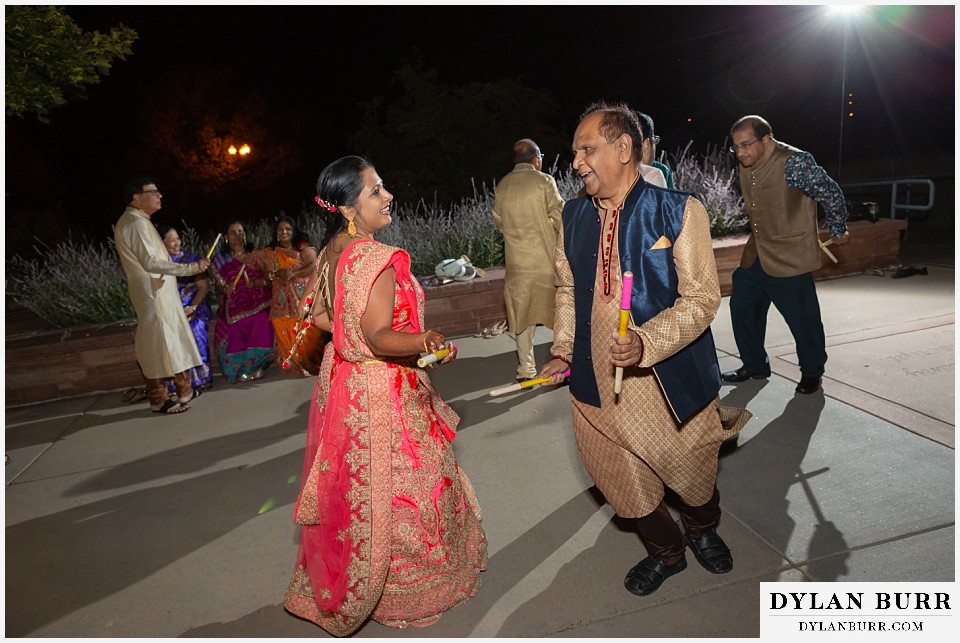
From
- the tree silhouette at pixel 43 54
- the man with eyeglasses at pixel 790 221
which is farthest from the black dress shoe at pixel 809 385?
the tree silhouette at pixel 43 54

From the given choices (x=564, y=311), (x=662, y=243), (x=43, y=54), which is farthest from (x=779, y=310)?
(x=43, y=54)

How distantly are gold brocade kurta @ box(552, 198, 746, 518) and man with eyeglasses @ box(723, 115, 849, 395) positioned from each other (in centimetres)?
237

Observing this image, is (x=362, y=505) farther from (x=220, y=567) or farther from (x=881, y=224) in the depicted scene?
(x=881, y=224)

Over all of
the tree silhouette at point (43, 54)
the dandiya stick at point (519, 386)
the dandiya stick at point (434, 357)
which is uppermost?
the tree silhouette at point (43, 54)

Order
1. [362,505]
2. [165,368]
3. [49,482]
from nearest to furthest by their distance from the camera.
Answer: [362,505]
[49,482]
[165,368]

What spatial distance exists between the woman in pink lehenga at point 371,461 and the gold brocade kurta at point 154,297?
10.9 feet

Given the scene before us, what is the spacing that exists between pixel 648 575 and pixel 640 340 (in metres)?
1.14

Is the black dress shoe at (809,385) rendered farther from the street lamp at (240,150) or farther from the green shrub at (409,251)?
the street lamp at (240,150)

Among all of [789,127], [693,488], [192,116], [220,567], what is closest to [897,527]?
[693,488]

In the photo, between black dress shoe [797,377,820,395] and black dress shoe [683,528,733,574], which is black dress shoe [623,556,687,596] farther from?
black dress shoe [797,377,820,395]

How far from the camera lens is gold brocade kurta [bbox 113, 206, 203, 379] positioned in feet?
18.2

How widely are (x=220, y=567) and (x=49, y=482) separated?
2.11 metres

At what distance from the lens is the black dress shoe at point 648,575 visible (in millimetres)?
2912

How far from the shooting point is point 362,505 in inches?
107
